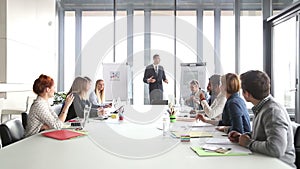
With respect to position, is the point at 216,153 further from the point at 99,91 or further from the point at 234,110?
the point at 99,91

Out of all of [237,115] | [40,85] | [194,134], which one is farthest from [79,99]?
[237,115]

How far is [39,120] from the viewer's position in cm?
248

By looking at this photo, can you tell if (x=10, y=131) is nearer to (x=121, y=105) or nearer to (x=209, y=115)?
(x=121, y=105)

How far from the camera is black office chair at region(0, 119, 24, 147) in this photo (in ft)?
6.66

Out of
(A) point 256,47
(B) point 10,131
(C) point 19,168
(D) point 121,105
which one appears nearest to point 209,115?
(D) point 121,105

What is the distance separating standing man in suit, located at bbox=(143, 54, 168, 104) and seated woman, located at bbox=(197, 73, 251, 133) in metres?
4.12

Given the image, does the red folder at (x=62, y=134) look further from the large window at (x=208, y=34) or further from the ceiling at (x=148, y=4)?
the ceiling at (x=148, y=4)

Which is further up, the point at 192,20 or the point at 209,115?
the point at 192,20

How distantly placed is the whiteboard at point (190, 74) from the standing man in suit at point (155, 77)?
425 mm

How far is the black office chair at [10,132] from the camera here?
2029 mm

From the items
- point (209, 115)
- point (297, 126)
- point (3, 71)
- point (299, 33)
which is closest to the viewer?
point (297, 126)

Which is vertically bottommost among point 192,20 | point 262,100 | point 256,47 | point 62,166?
point 62,166

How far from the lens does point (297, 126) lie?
6.49ft

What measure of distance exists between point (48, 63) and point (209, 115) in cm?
499
